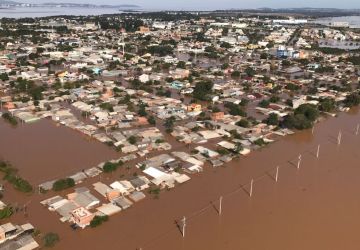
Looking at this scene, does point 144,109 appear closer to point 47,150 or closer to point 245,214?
point 47,150

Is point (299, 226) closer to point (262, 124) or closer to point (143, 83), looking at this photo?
point (262, 124)

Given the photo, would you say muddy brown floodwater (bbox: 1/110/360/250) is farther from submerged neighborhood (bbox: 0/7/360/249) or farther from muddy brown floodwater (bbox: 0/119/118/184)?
muddy brown floodwater (bbox: 0/119/118/184)

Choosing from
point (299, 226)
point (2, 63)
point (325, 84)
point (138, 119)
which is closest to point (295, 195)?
point (299, 226)

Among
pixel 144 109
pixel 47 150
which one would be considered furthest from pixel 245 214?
pixel 144 109

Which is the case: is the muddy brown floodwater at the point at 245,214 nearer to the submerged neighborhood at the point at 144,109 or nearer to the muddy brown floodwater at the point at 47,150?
the submerged neighborhood at the point at 144,109

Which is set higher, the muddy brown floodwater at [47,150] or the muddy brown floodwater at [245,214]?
the muddy brown floodwater at [47,150]

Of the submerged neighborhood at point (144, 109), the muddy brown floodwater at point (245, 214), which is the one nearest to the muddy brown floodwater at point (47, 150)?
the submerged neighborhood at point (144, 109)

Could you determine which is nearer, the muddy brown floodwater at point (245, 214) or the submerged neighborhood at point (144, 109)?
the muddy brown floodwater at point (245, 214)
